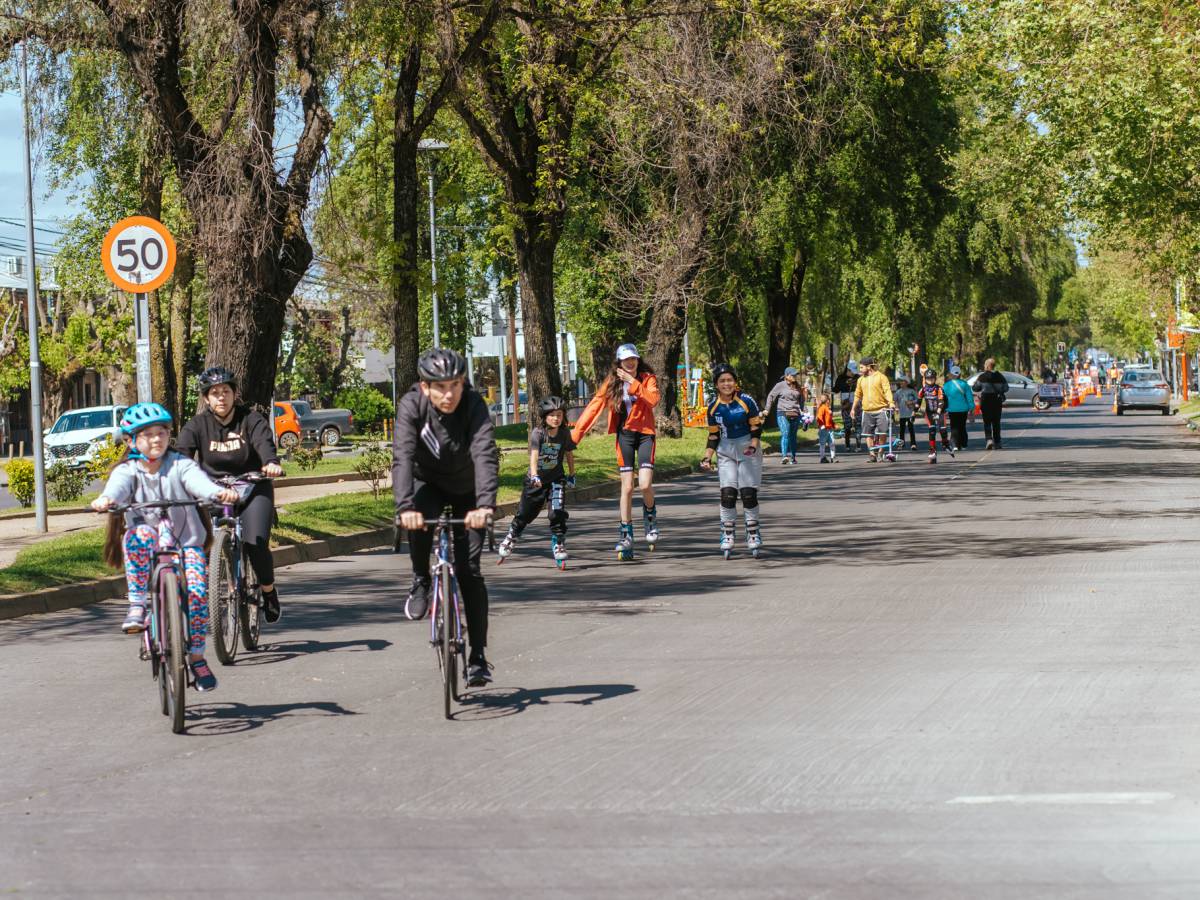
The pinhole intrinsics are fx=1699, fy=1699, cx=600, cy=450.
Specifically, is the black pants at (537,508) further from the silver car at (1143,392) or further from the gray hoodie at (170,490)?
the silver car at (1143,392)

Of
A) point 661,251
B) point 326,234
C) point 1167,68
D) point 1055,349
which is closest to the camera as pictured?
point 326,234

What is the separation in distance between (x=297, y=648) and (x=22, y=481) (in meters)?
16.3

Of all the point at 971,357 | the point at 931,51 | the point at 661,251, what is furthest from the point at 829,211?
the point at 971,357

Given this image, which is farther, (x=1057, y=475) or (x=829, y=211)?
(x=829, y=211)

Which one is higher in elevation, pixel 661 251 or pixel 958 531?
pixel 661 251

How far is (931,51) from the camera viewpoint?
1086 inches

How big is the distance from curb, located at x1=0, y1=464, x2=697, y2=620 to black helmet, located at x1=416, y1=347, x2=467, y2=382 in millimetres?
6585

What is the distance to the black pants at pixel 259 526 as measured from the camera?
1066 cm

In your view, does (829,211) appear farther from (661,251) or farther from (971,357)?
(971,357)

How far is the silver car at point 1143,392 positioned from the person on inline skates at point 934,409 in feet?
110

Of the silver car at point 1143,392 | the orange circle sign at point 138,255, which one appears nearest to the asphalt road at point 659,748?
the orange circle sign at point 138,255

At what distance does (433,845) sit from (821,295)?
49.7 meters

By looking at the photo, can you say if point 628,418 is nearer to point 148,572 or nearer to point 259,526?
point 259,526

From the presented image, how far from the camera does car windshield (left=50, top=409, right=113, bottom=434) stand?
41781 millimetres
